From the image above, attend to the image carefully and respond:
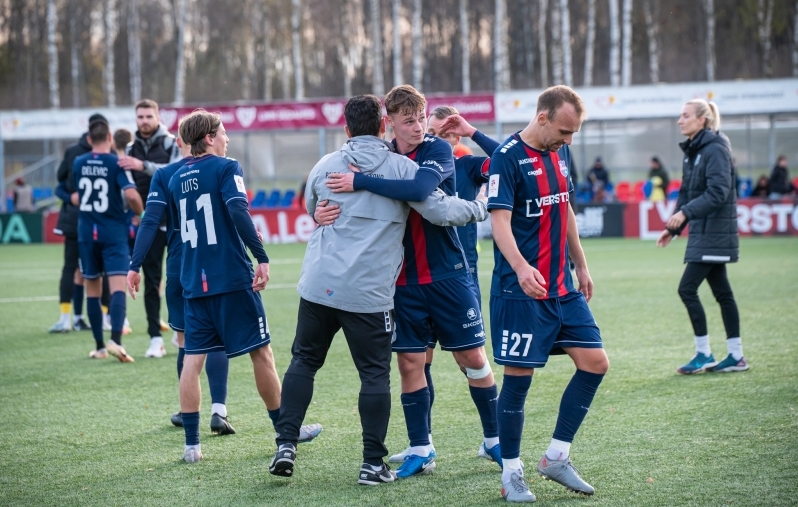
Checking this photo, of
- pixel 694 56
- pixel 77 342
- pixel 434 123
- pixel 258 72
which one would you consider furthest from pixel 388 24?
pixel 434 123

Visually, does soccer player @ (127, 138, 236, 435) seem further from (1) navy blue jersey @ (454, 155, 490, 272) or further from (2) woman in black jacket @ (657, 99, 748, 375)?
(2) woman in black jacket @ (657, 99, 748, 375)

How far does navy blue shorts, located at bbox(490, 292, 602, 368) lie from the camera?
4.28 metres

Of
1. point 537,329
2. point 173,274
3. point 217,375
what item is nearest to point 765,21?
point 173,274

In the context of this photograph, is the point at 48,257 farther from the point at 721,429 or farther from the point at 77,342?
the point at 721,429

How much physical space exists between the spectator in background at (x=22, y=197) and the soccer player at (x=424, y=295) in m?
24.6

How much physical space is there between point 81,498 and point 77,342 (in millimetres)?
5410

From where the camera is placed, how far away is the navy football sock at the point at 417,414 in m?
4.79

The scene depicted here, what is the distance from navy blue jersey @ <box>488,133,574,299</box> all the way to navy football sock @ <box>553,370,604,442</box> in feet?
1.49

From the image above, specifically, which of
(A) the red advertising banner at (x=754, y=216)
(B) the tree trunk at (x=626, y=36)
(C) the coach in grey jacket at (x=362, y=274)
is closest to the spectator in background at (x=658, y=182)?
(A) the red advertising banner at (x=754, y=216)

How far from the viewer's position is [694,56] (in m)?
48.0

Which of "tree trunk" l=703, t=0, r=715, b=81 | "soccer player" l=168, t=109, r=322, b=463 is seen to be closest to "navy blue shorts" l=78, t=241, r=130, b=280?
"soccer player" l=168, t=109, r=322, b=463

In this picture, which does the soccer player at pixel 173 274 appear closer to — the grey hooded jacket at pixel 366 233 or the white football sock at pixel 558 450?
the grey hooded jacket at pixel 366 233

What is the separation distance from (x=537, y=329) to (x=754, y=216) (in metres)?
18.8

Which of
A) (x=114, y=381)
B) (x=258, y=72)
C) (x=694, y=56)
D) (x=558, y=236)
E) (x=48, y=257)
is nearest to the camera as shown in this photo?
(x=558, y=236)
